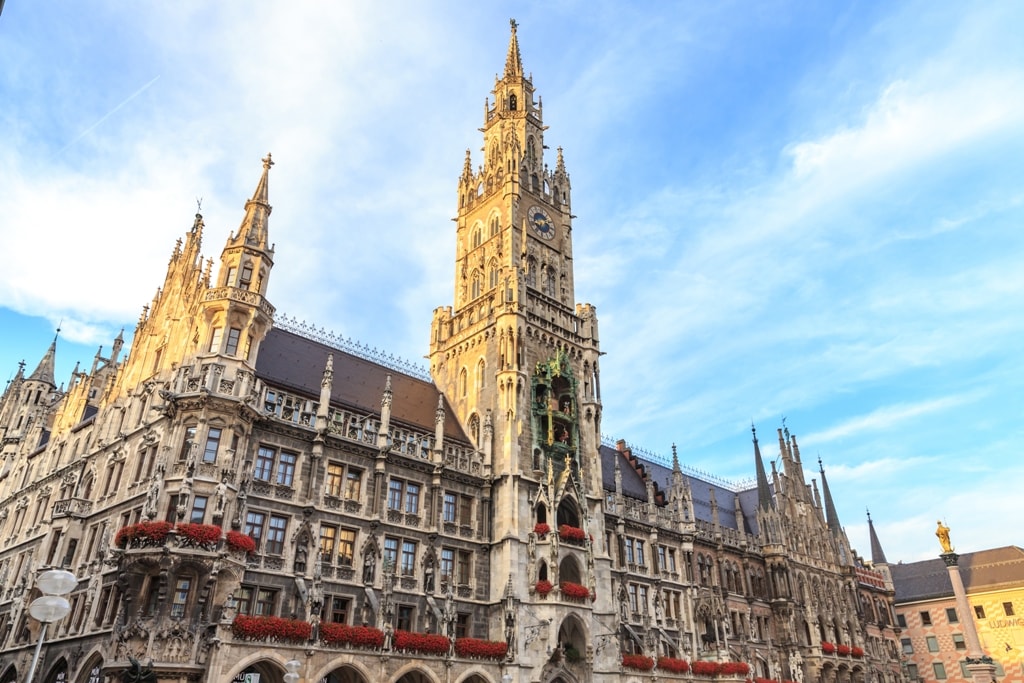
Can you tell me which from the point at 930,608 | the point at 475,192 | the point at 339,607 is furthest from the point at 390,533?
the point at 930,608

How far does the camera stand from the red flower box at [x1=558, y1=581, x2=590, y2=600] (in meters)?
39.5

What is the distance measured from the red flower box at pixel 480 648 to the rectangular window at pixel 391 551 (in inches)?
195

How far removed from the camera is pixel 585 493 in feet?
148

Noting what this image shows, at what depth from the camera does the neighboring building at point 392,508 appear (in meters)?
29.9

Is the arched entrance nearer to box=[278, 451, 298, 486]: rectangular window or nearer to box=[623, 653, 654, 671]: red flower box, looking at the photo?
box=[278, 451, 298, 486]: rectangular window

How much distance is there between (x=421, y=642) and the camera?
33125 millimetres

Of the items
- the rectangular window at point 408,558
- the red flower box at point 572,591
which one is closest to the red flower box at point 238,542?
the rectangular window at point 408,558

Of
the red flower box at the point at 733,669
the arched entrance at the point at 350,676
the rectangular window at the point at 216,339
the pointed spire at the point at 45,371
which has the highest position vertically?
the pointed spire at the point at 45,371

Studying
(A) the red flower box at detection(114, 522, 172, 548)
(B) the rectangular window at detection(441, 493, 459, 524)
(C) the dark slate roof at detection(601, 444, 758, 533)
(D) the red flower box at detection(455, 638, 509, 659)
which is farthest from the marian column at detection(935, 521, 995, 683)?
(A) the red flower box at detection(114, 522, 172, 548)

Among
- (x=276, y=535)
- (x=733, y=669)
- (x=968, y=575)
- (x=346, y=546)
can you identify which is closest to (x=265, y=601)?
(x=276, y=535)

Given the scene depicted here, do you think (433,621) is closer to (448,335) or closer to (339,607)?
(339,607)

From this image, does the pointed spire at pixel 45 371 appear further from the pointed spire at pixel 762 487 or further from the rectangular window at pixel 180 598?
the pointed spire at pixel 762 487

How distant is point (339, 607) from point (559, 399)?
2027 cm

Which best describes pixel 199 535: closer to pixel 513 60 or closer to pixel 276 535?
pixel 276 535
